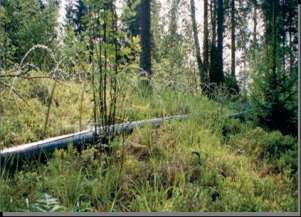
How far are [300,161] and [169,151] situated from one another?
0.83 metres

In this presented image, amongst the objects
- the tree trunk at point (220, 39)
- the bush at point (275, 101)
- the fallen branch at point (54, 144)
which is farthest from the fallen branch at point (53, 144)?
the tree trunk at point (220, 39)

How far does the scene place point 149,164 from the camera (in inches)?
115

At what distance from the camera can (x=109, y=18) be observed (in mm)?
3068

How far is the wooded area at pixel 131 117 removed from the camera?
2658mm

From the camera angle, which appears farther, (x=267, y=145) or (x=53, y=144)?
(x=267, y=145)

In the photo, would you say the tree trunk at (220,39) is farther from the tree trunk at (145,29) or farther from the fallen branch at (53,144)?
the fallen branch at (53,144)

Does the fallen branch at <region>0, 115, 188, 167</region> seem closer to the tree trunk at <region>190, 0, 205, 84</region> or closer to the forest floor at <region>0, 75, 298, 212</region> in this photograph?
the forest floor at <region>0, 75, 298, 212</region>

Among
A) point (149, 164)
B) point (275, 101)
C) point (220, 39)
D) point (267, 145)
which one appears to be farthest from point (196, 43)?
point (149, 164)

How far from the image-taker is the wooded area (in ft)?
8.72

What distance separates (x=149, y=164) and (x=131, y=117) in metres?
0.51

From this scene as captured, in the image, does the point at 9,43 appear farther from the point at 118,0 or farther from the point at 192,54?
the point at 192,54

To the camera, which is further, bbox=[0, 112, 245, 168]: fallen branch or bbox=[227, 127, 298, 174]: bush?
bbox=[227, 127, 298, 174]: bush

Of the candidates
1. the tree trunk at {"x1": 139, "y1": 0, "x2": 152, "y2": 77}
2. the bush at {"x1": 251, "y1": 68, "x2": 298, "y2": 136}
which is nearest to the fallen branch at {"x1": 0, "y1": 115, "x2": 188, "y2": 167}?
the bush at {"x1": 251, "y1": 68, "x2": 298, "y2": 136}

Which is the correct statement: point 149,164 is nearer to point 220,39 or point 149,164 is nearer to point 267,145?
point 267,145
